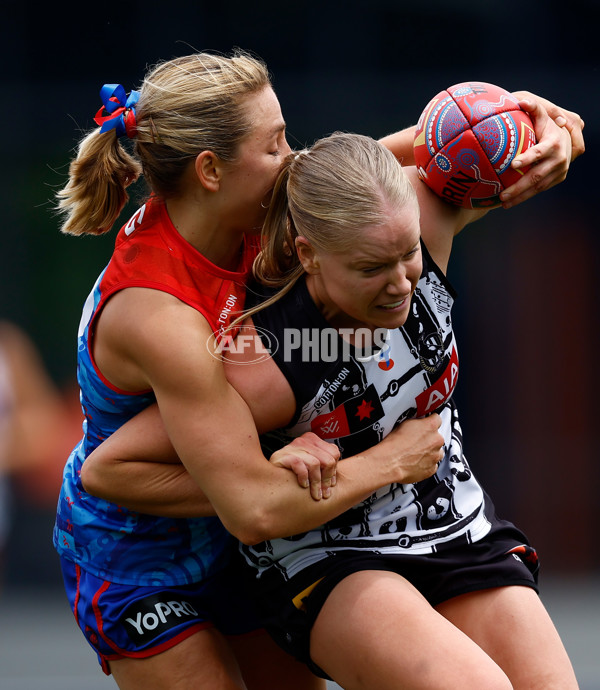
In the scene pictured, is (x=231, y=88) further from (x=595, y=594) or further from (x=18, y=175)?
(x=595, y=594)

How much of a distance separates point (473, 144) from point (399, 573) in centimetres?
103

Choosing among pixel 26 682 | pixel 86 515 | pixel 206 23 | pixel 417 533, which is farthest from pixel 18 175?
pixel 417 533

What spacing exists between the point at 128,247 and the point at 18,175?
4.65 meters

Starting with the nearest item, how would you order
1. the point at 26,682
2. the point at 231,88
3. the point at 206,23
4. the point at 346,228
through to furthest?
the point at 346,228 < the point at 231,88 < the point at 26,682 < the point at 206,23

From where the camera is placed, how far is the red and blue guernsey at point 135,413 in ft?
8.19

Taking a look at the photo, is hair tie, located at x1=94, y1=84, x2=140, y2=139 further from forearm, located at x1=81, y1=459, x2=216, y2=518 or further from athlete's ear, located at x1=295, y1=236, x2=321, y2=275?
forearm, located at x1=81, y1=459, x2=216, y2=518

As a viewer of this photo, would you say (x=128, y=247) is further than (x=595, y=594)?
No

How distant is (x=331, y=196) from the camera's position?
7.64 ft

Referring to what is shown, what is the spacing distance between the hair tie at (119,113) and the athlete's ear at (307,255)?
1.73ft

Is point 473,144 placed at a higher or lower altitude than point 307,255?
higher

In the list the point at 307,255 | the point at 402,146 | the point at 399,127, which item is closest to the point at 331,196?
the point at 307,255

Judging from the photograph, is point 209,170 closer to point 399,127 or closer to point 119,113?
point 119,113

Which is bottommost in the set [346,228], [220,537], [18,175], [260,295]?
[18,175]

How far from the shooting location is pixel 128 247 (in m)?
2.57
